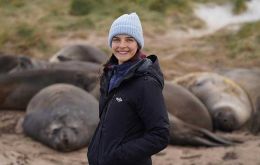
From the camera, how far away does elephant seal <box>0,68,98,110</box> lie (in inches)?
278

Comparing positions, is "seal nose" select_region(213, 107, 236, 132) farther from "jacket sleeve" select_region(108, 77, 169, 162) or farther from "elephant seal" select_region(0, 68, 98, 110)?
"jacket sleeve" select_region(108, 77, 169, 162)

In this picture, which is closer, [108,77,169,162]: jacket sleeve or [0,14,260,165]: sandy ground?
[108,77,169,162]: jacket sleeve

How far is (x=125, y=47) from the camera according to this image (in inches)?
111

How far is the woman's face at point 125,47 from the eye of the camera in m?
2.82

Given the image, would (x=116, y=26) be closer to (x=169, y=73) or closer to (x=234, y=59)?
(x=169, y=73)

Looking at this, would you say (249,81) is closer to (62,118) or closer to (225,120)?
(225,120)

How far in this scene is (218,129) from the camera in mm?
6793

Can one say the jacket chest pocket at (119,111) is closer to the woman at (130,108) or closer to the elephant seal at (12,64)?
the woman at (130,108)

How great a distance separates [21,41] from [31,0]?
4.17m

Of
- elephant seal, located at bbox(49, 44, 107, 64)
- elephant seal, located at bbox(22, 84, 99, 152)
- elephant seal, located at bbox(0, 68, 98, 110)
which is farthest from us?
elephant seal, located at bbox(49, 44, 107, 64)

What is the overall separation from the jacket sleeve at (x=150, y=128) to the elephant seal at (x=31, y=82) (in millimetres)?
4400

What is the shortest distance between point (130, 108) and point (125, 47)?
1.00 ft

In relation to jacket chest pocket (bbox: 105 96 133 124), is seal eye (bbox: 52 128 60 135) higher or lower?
lower

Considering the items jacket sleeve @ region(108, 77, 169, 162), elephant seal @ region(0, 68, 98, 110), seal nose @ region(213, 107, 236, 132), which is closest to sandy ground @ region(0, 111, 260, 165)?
seal nose @ region(213, 107, 236, 132)
